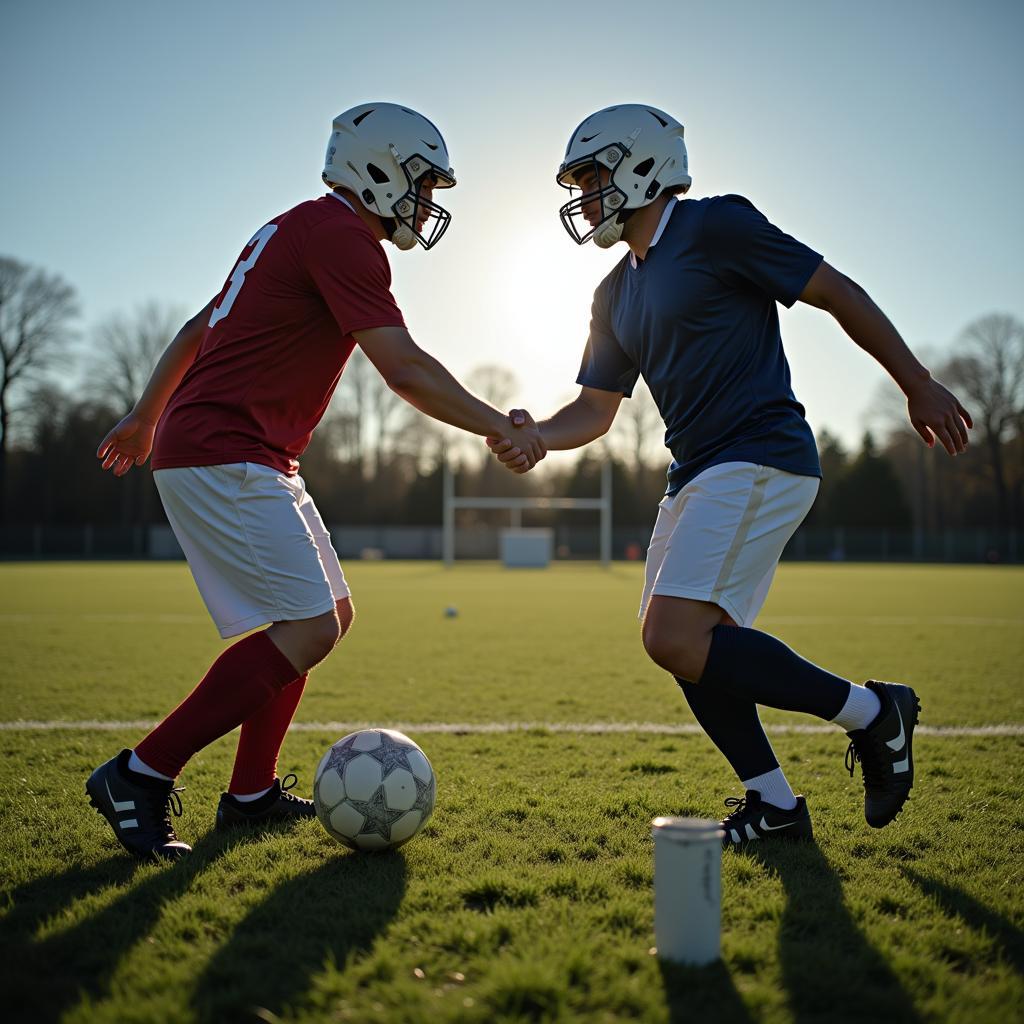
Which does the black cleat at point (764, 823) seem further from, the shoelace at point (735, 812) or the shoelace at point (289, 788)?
the shoelace at point (289, 788)

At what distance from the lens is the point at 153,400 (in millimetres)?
3980

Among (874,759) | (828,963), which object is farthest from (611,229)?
(828,963)

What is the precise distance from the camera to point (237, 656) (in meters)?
3.29

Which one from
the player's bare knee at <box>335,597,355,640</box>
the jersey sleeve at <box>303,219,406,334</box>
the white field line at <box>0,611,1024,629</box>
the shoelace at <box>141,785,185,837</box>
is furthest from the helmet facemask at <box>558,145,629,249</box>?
the white field line at <box>0,611,1024,629</box>

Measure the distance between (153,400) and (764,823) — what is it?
3.01 meters

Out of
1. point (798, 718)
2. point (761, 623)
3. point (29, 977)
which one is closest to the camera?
point (29, 977)

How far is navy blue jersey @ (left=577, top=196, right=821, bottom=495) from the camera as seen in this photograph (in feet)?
10.9

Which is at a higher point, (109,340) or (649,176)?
(109,340)

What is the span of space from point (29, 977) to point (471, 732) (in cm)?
345

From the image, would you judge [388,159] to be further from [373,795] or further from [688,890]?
[688,890]

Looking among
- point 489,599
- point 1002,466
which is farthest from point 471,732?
point 1002,466

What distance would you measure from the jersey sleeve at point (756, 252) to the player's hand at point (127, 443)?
247 cm

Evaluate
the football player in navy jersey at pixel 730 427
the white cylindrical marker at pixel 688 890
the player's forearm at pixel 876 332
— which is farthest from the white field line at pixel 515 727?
the white cylindrical marker at pixel 688 890

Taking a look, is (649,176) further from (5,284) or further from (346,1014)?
(5,284)
